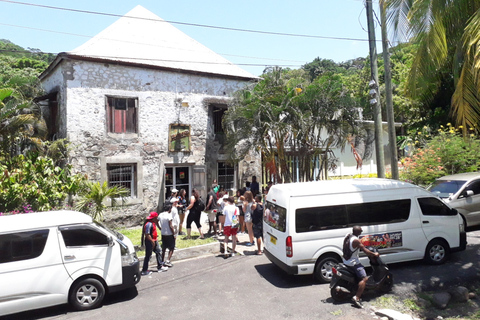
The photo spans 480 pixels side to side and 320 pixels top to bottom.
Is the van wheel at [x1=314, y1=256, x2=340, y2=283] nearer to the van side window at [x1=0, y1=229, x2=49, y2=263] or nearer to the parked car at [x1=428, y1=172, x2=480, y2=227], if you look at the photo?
the parked car at [x1=428, y1=172, x2=480, y2=227]

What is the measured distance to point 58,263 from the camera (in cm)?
651

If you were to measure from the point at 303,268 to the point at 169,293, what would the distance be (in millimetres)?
2798

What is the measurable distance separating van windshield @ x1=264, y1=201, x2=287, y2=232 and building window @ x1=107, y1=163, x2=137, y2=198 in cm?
708

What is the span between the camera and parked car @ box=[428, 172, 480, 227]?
10.4m

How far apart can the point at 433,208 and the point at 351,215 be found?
84.2 inches

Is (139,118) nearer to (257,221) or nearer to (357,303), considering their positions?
(257,221)

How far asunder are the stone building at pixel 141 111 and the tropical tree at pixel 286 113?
171cm

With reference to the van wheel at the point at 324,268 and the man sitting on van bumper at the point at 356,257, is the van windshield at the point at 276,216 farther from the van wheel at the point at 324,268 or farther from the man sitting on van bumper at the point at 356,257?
the man sitting on van bumper at the point at 356,257

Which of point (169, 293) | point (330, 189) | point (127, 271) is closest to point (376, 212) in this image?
point (330, 189)

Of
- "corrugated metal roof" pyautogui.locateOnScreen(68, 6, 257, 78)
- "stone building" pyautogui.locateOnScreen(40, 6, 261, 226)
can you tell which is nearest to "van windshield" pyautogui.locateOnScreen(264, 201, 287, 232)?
"stone building" pyautogui.locateOnScreen(40, 6, 261, 226)

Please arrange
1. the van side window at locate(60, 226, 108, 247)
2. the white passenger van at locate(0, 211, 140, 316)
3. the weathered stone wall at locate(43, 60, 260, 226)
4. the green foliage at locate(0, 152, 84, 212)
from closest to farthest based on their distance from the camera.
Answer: the white passenger van at locate(0, 211, 140, 316)
the van side window at locate(60, 226, 108, 247)
the green foliage at locate(0, 152, 84, 212)
the weathered stone wall at locate(43, 60, 260, 226)

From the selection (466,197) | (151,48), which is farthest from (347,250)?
(151,48)

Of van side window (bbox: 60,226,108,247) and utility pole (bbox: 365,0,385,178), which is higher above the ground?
utility pole (bbox: 365,0,385,178)

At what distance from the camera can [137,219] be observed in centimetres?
1383
